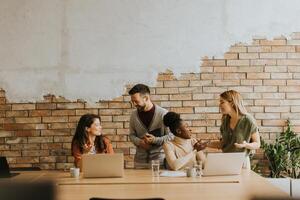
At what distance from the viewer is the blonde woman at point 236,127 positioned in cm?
438

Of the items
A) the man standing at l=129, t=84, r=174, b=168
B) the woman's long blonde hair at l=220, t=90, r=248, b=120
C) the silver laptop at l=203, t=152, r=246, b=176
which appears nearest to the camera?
the silver laptop at l=203, t=152, r=246, b=176

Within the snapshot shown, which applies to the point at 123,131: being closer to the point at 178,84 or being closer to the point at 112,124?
the point at 112,124

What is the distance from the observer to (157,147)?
16.1 ft

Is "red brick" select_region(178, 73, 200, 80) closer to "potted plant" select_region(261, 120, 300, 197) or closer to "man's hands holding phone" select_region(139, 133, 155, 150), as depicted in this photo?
"potted plant" select_region(261, 120, 300, 197)

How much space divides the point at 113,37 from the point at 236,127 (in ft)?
7.18

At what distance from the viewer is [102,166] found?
154 inches

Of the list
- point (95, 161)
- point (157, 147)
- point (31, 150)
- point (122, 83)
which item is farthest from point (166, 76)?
point (95, 161)

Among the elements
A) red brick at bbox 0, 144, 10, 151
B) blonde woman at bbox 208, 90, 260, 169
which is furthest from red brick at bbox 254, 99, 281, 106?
red brick at bbox 0, 144, 10, 151

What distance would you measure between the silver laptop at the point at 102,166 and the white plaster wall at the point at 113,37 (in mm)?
2083

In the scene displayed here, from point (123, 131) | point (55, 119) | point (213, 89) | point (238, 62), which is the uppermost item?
point (238, 62)

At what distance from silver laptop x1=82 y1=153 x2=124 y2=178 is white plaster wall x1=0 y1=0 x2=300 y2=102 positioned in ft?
6.83

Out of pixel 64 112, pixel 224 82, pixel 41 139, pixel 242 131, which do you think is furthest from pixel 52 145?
pixel 242 131

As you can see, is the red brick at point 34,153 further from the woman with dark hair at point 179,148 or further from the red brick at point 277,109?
the red brick at point 277,109

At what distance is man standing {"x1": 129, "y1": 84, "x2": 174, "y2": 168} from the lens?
16.1 ft
